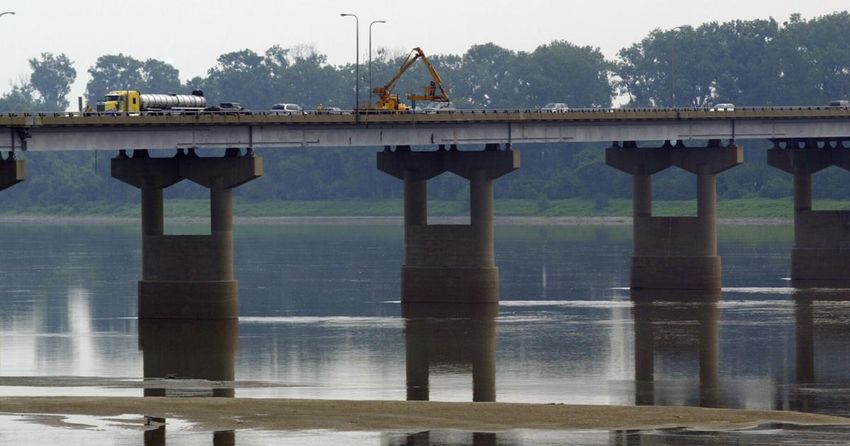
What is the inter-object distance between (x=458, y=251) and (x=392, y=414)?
151 ft

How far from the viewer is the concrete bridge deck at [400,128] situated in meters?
87.6

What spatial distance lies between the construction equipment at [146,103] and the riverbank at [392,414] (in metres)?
44.2

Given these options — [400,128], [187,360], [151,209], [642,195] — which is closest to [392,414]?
[187,360]

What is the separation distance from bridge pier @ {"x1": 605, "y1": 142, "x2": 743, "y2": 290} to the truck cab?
29397 mm

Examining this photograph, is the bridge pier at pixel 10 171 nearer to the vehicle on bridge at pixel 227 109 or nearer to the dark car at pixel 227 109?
the vehicle on bridge at pixel 227 109

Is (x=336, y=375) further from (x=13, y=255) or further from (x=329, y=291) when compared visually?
(x=13, y=255)

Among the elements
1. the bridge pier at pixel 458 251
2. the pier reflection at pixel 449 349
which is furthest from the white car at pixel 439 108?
the pier reflection at pixel 449 349

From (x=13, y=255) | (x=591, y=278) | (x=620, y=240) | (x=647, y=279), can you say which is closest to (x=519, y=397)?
(x=647, y=279)

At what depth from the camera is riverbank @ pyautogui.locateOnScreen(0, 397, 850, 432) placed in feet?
163

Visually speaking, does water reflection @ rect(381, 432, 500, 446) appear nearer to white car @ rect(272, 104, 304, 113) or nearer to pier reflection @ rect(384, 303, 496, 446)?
pier reflection @ rect(384, 303, 496, 446)

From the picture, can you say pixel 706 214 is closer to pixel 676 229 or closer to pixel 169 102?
pixel 676 229

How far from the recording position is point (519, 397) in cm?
5831

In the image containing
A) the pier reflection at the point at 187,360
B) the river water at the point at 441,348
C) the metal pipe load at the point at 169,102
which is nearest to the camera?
the river water at the point at 441,348

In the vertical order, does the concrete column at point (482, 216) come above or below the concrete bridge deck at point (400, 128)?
below
